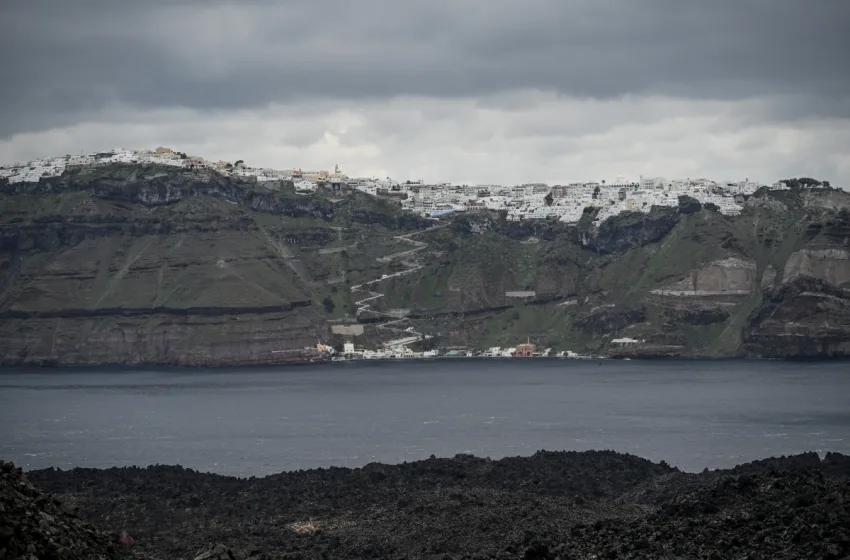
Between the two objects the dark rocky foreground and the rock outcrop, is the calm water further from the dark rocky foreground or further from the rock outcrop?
the rock outcrop

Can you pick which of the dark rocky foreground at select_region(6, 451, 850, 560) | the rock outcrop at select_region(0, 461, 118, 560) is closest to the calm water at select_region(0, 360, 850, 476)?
the dark rocky foreground at select_region(6, 451, 850, 560)

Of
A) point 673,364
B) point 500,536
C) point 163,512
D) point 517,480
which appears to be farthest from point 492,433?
point 673,364

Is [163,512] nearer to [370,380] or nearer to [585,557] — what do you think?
[585,557]

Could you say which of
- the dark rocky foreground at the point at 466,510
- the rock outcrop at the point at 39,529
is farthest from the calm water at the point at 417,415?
the rock outcrop at the point at 39,529

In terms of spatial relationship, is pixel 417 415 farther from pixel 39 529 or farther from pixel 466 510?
pixel 39 529

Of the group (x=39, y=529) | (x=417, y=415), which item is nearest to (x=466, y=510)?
(x=39, y=529)

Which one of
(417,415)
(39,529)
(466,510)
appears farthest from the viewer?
(417,415)
